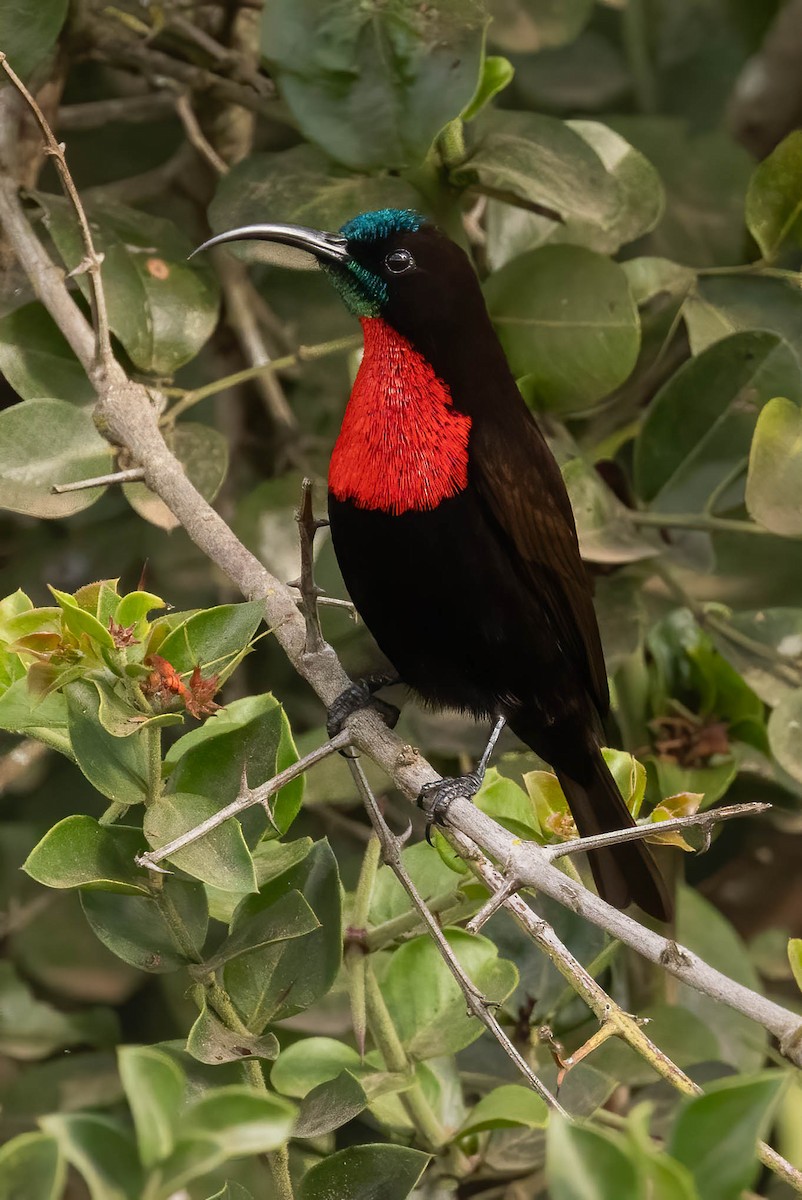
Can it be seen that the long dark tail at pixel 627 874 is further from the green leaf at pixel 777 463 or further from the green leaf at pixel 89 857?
the green leaf at pixel 89 857

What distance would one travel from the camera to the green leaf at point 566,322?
2320 millimetres

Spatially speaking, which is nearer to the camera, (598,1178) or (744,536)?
(598,1178)

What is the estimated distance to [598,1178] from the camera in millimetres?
816

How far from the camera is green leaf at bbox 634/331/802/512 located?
239cm

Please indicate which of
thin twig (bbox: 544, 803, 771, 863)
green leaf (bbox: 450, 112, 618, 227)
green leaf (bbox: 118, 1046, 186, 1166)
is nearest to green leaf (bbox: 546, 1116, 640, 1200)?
green leaf (bbox: 118, 1046, 186, 1166)

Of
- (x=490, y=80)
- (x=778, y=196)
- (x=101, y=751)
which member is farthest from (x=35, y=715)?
(x=778, y=196)

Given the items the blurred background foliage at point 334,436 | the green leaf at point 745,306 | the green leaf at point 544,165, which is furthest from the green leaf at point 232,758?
the green leaf at point 745,306

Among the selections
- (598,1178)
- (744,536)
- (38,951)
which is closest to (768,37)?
(744,536)

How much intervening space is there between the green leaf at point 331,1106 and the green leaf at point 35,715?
1.48 feet

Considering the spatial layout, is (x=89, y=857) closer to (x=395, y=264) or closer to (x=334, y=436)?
(x=395, y=264)

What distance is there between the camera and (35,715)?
147 centimetres

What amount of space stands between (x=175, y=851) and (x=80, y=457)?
876mm

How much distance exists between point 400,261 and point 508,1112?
1268 mm

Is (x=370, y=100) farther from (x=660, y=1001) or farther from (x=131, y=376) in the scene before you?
(x=660, y=1001)
